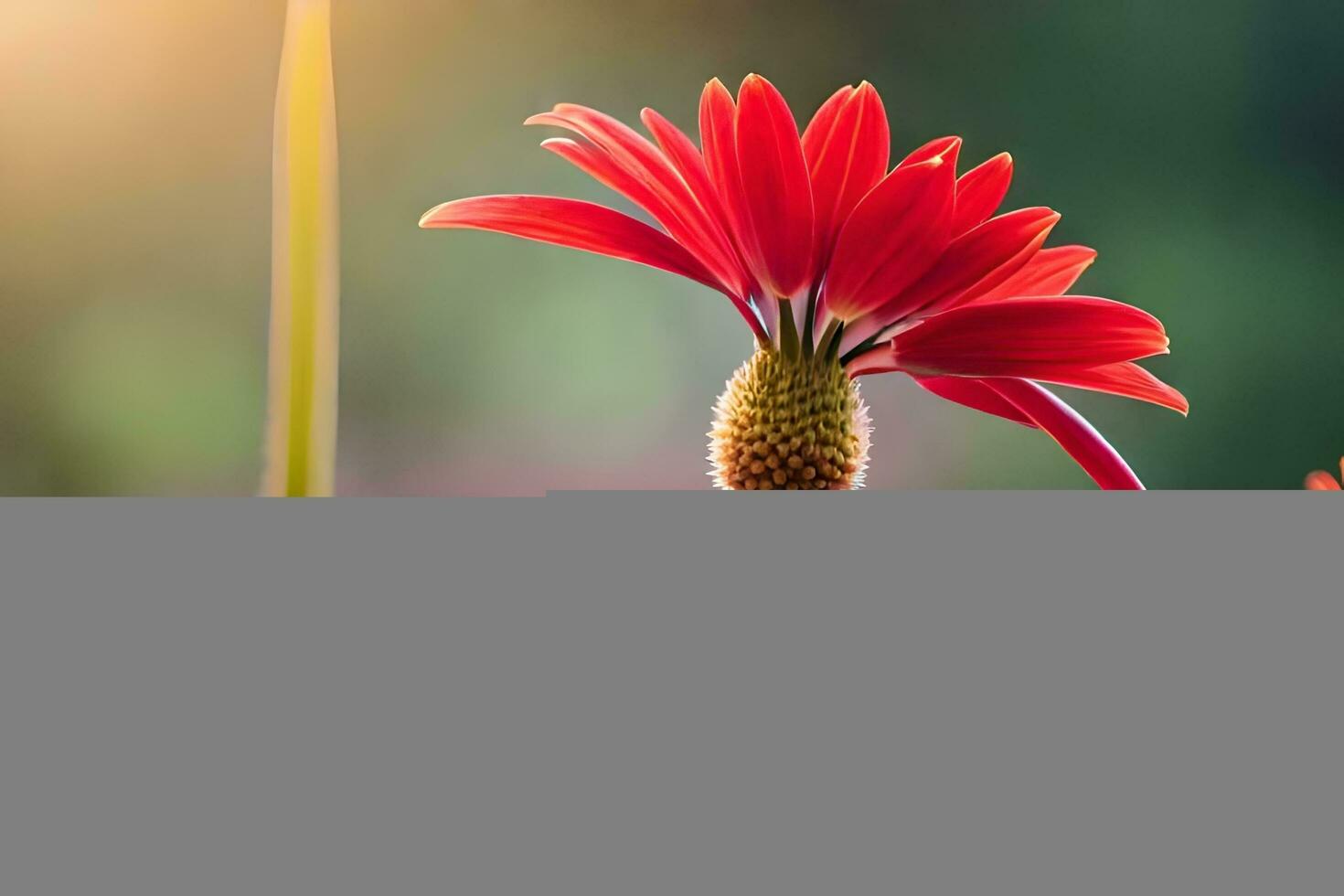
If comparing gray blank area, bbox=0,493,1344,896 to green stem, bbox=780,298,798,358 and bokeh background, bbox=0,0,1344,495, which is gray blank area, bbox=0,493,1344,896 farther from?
bokeh background, bbox=0,0,1344,495

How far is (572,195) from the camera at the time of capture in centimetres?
68

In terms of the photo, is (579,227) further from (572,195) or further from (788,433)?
(572,195)

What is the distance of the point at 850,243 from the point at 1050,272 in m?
0.05

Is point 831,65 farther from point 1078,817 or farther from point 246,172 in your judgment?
point 1078,817

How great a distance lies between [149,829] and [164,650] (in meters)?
0.01

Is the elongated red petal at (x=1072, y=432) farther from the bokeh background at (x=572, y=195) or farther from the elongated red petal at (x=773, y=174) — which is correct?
the bokeh background at (x=572, y=195)

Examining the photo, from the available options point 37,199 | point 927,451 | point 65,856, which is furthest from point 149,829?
point 37,199

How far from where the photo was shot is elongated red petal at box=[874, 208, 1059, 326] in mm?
122

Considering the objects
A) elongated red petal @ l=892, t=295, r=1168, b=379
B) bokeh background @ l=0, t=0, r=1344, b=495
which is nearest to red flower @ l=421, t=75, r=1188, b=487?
elongated red petal @ l=892, t=295, r=1168, b=379

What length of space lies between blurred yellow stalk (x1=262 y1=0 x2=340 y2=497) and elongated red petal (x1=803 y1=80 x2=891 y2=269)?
58 mm

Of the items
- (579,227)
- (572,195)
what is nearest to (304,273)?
(579,227)

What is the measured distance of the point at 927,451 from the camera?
0.69m

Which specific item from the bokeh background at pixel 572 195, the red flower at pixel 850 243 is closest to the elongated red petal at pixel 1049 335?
the red flower at pixel 850 243

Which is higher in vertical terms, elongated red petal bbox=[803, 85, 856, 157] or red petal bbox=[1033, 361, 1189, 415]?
elongated red petal bbox=[803, 85, 856, 157]
